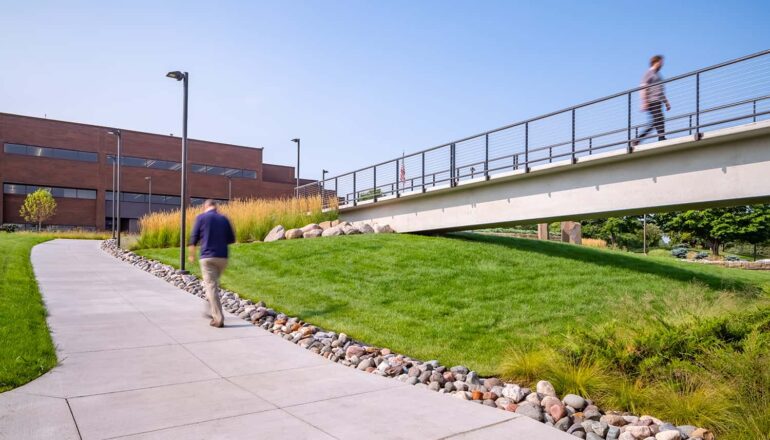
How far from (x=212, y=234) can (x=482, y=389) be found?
4901 mm

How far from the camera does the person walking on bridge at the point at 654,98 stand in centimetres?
1243

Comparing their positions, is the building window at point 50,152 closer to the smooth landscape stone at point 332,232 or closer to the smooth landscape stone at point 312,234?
the smooth landscape stone at point 312,234

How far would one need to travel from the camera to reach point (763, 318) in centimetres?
674

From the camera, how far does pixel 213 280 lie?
27.0 ft

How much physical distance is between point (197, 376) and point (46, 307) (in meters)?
5.22

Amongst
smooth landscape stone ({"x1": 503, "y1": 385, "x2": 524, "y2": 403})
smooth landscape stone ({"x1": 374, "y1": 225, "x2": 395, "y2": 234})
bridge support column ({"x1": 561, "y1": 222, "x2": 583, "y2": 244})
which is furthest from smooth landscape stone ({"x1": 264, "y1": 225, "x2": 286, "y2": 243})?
bridge support column ({"x1": 561, "y1": 222, "x2": 583, "y2": 244})

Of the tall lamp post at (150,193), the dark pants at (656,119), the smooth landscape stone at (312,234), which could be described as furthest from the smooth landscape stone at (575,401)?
the tall lamp post at (150,193)

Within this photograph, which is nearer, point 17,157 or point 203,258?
point 203,258

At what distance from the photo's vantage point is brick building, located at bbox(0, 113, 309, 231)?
51156 mm

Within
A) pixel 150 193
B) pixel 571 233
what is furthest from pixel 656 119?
pixel 150 193

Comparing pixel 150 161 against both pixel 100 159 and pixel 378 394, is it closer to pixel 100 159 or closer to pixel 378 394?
pixel 100 159

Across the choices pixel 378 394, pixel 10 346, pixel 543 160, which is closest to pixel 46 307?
pixel 10 346

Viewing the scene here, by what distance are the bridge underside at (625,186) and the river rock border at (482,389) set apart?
837 cm

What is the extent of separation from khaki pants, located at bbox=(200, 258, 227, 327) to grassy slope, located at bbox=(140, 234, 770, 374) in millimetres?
1332
